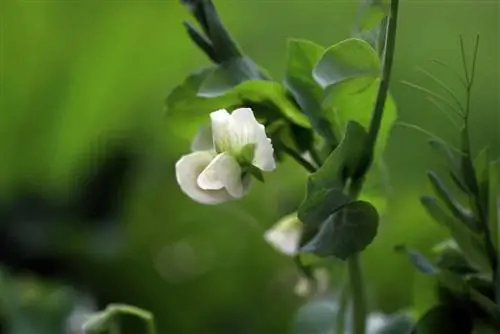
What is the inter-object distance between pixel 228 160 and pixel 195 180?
2 cm

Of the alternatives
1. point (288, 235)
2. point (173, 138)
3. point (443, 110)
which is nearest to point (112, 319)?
point (288, 235)

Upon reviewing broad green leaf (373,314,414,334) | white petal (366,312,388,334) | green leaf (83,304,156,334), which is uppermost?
green leaf (83,304,156,334)

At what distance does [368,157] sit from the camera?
47cm

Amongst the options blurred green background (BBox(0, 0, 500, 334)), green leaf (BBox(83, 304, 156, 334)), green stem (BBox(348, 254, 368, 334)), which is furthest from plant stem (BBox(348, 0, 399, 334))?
blurred green background (BBox(0, 0, 500, 334))

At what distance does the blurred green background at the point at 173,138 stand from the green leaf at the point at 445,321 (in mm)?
241

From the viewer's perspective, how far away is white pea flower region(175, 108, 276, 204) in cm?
44

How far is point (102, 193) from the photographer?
0.88 meters

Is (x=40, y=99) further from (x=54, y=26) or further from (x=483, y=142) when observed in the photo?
(x=483, y=142)

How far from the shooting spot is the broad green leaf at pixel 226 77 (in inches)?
18.9

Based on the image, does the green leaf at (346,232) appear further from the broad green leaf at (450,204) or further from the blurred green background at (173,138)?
the blurred green background at (173,138)

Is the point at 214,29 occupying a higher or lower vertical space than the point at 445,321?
higher

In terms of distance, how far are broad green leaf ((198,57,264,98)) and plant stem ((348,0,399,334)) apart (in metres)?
0.08

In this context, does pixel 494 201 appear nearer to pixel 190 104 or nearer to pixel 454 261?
pixel 454 261

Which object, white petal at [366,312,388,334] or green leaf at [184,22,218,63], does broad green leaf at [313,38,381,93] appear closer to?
green leaf at [184,22,218,63]
